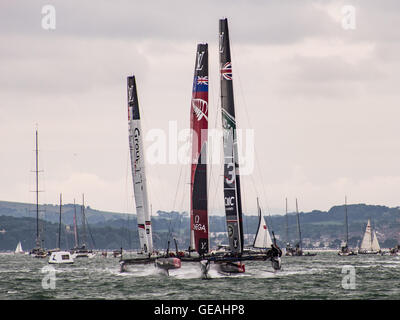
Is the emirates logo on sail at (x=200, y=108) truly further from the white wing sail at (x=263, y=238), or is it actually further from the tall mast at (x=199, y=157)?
the white wing sail at (x=263, y=238)

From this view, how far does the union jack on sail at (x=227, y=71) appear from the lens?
5144cm

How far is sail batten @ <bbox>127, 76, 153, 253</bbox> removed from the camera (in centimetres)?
5822

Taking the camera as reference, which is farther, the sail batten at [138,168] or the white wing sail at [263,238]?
the white wing sail at [263,238]

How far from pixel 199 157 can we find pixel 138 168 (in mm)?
6290

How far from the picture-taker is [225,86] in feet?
168

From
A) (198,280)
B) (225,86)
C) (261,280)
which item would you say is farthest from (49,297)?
(225,86)

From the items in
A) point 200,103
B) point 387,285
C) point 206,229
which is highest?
point 200,103

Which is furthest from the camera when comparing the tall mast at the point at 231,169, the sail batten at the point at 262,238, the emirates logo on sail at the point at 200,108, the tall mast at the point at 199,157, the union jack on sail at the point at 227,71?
the sail batten at the point at 262,238

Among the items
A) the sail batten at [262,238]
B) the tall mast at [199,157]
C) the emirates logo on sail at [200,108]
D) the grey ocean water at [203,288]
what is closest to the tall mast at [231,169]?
the grey ocean water at [203,288]

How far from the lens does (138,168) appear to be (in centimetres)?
5866

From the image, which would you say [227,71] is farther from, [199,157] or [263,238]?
[263,238]

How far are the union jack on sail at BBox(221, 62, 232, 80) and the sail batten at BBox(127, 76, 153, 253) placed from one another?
343 inches
